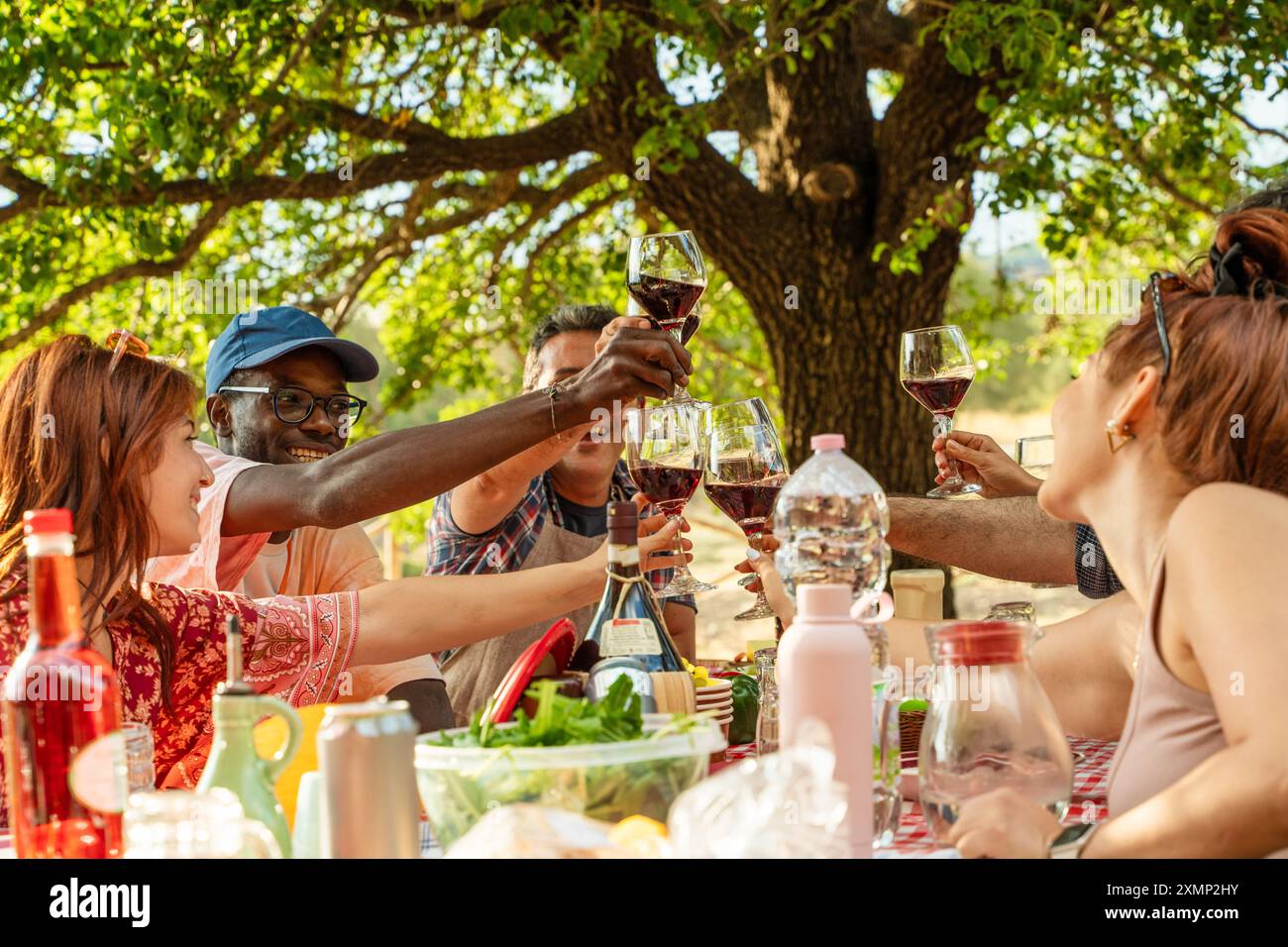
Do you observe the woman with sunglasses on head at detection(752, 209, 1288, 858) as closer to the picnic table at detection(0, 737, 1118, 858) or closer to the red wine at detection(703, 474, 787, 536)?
the picnic table at detection(0, 737, 1118, 858)

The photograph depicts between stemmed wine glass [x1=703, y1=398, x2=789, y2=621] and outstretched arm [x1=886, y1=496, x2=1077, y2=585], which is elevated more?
stemmed wine glass [x1=703, y1=398, x2=789, y2=621]

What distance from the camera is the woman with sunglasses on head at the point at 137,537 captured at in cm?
230

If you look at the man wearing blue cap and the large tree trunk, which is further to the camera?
the large tree trunk

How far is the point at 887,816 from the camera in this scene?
1.77 meters

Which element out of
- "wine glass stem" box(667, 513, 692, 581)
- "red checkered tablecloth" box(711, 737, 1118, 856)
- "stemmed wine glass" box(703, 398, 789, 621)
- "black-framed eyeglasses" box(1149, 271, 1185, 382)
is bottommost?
"red checkered tablecloth" box(711, 737, 1118, 856)

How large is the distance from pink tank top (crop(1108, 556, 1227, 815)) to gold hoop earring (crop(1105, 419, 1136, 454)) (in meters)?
0.22

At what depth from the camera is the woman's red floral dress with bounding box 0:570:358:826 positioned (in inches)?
92.4

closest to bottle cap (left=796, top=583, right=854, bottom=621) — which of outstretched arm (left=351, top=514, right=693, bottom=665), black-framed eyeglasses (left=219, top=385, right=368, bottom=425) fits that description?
outstretched arm (left=351, top=514, right=693, bottom=665)

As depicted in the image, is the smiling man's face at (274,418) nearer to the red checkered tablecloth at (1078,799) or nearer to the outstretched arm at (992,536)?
the outstretched arm at (992,536)

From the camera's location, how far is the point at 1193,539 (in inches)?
63.3

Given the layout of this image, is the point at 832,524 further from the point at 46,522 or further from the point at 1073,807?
the point at 46,522

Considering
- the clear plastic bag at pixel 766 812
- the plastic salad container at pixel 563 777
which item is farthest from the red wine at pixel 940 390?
the clear plastic bag at pixel 766 812

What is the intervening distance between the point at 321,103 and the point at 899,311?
2889 mm
